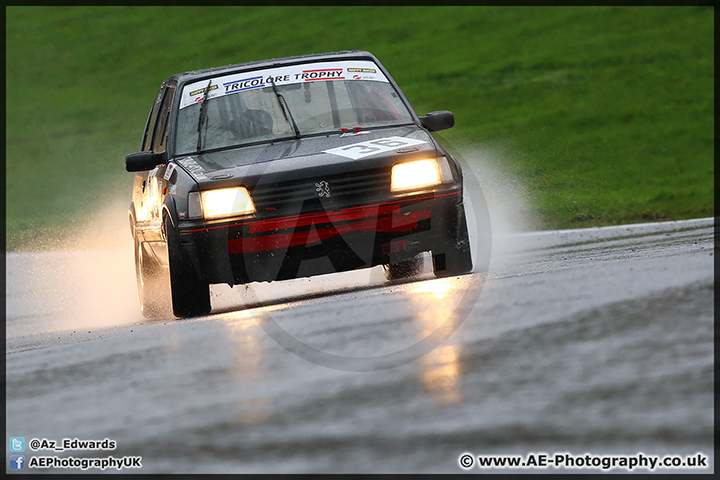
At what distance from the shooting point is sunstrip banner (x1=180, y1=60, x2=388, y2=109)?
696 centimetres

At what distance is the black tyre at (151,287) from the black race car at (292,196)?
1.41ft

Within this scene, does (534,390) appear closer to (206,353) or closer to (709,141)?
(206,353)

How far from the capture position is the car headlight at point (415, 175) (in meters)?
5.84

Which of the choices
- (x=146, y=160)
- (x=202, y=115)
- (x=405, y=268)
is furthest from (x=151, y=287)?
(x=405, y=268)

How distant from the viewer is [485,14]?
26.8 meters

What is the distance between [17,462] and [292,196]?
297 centimetres

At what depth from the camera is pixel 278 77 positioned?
23.1 feet

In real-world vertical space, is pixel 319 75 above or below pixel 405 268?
above

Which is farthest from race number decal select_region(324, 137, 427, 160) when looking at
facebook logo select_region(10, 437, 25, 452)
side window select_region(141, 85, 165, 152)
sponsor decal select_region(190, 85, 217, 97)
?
facebook logo select_region(10, 437, 25, 452)

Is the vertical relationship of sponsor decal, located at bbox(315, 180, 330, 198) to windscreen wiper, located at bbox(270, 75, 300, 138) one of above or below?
below

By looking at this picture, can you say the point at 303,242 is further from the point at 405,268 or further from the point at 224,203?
the point at 405,268

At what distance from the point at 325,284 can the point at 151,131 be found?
1805 mm

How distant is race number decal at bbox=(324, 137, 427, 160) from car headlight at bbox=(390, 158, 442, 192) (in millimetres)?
151

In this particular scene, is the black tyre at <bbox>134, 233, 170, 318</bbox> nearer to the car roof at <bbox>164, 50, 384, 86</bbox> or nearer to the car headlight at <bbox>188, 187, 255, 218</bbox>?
the car roof at <bbox>164, 50, 384, 86</bbox>
